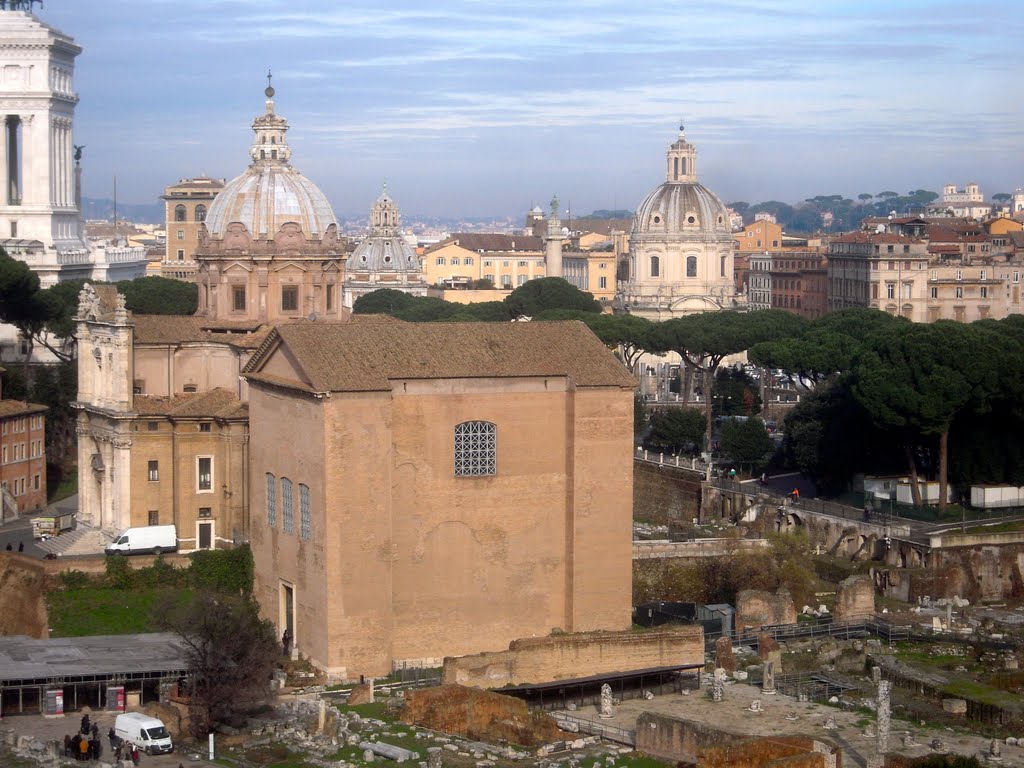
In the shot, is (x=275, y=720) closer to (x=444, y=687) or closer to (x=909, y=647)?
(x=444, y=687)

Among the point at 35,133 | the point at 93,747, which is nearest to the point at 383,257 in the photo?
the point at 35,133

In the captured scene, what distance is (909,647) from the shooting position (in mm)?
36906

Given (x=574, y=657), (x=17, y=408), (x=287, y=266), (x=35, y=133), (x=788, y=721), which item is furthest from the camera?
(x=35, y=133)

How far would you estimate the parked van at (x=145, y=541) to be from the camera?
41438 millimetres

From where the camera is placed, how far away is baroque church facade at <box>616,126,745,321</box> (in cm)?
11025

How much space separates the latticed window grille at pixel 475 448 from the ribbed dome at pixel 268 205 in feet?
37.1

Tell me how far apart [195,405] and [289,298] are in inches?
165

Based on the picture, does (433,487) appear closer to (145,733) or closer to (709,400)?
(145,733)

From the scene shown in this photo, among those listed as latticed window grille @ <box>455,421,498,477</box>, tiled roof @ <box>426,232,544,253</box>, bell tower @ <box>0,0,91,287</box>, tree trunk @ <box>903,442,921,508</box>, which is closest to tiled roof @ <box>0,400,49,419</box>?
latticed window grille @ <box>455,421,498,477</box>

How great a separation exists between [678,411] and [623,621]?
70.2 feet

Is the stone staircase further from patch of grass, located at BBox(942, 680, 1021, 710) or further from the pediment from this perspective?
patch of grass, located at BBox(942, 680, 1021, 710)

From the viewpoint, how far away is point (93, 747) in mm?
29766

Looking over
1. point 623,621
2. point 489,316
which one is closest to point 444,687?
point 623,621

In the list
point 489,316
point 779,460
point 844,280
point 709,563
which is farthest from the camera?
point 844,280
